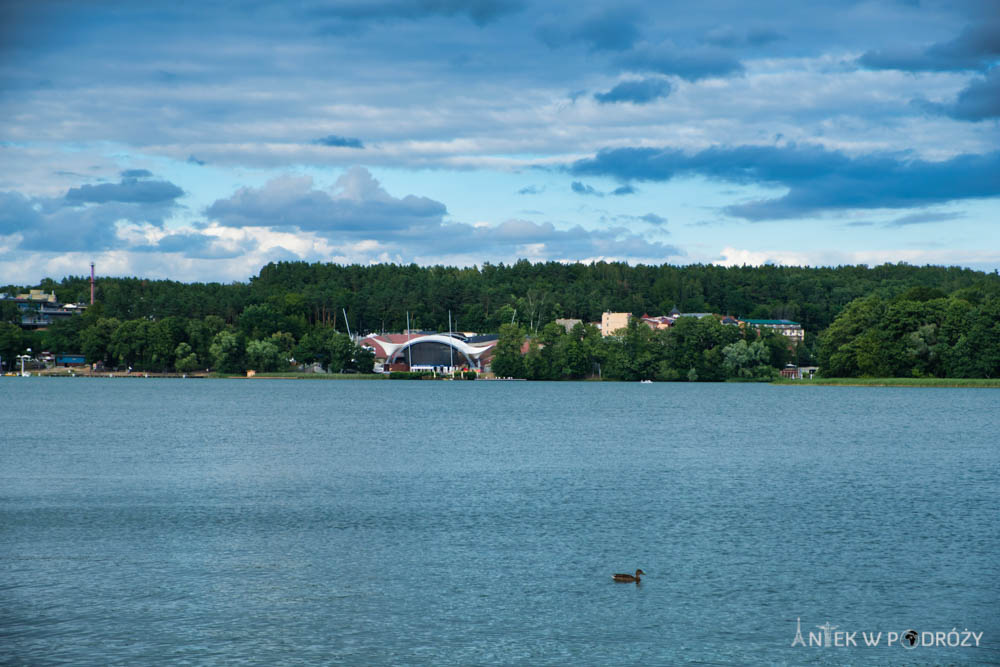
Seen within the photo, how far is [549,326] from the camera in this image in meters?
136

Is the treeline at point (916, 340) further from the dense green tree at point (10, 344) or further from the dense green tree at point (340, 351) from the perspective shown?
the dense green tree at point (10, 344)

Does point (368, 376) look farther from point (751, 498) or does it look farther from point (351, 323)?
point (751, 498)

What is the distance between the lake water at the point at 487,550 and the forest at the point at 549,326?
6287 centimetres

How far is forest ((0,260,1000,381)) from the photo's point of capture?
105 m

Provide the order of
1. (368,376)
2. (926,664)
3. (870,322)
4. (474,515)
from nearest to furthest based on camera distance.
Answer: (926,664), (474,515), (870,322), (368,376)

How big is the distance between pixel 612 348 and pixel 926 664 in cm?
11884

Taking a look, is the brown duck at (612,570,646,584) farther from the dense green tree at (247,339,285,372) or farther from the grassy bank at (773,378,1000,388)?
the dense green tree at (247,339,285,372)

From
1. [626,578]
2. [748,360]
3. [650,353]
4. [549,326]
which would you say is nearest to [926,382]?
[748,360]

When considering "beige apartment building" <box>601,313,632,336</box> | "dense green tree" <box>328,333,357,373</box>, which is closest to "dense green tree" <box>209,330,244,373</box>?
"dense green tree" <box>328,333,357,373</box>

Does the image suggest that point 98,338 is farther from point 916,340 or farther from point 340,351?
point 916,340

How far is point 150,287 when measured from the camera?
189625mm

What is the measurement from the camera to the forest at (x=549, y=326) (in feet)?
346

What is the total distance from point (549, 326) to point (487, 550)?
116200 mm

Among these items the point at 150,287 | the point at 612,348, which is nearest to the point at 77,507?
the point at 612,348
